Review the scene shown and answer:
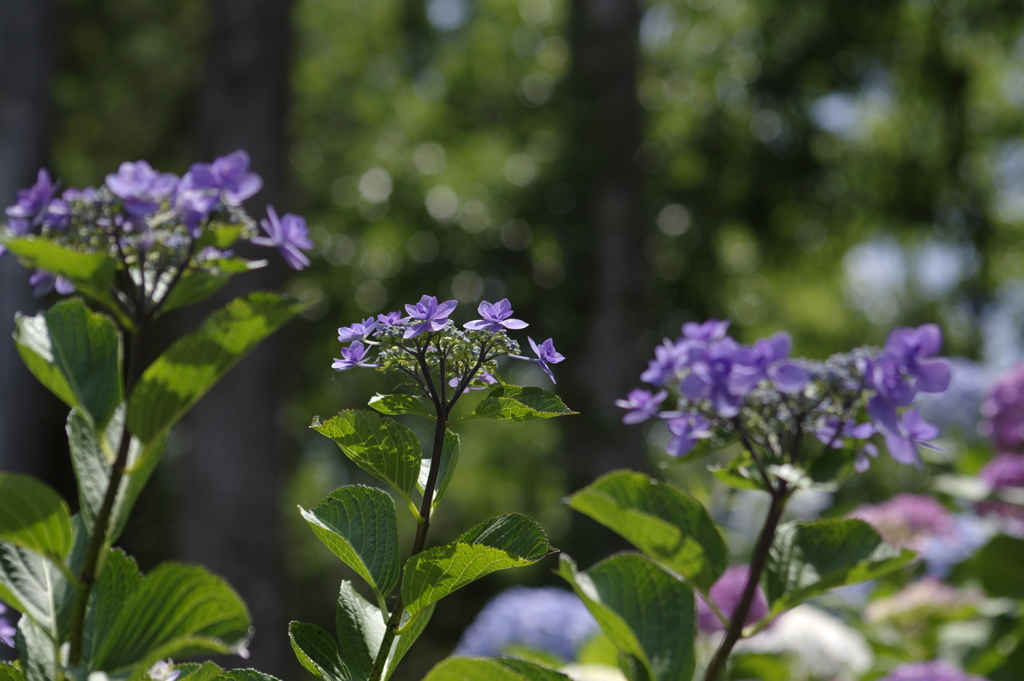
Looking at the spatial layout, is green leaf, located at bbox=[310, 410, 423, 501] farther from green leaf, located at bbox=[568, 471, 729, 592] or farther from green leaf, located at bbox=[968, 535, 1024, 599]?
green leaf, located at bbox=[968, 535, 1024, 599]

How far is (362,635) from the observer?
58cm

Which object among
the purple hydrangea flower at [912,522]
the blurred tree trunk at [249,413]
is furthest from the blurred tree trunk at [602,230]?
the purple hydrangea flower at [912,522]

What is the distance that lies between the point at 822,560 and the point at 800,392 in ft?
0.44

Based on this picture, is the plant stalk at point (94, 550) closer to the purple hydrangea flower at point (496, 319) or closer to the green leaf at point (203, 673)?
the green leaf at point (203, 673)

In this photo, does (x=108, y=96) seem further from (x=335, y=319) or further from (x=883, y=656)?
(x=883, y=656)

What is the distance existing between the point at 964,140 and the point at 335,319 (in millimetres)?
8144

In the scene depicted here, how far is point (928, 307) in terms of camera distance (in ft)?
41.0

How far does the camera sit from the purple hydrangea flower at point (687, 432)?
70cm

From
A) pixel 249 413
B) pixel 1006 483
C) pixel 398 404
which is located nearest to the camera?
pixel 398 404

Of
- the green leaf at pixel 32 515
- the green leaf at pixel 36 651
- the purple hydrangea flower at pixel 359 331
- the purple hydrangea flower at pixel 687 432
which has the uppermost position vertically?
the purple hydrangea flower at pixel 359 331

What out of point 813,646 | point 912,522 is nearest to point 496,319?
point 813,646

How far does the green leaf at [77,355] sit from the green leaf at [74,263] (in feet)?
0.07

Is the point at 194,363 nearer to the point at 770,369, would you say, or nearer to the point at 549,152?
the point at 770,369

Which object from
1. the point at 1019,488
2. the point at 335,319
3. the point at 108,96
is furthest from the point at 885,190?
the point at 1019,488
